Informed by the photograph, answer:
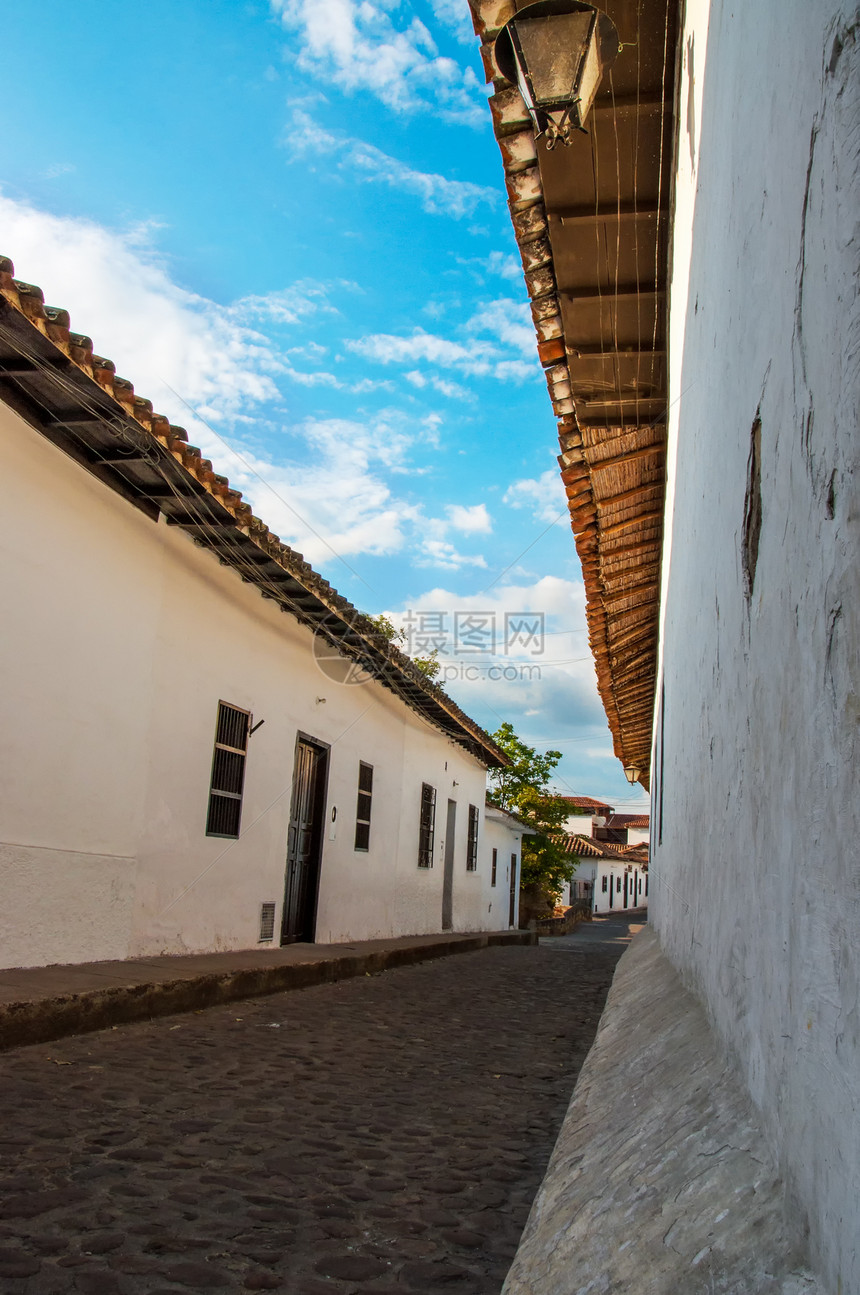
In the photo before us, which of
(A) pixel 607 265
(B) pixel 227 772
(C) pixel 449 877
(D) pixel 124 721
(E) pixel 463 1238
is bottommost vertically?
(E) pixel 463 1238

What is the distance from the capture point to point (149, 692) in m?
6.91

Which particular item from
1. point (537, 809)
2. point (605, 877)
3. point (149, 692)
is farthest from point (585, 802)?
point (149, 692)

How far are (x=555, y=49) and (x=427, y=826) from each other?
43.1 feet

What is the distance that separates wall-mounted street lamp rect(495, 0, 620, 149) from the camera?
2.76 metres

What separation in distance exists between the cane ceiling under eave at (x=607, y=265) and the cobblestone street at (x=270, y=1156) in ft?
10.6

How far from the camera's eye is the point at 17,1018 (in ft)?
14.3

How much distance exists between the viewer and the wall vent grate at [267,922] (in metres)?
8.88

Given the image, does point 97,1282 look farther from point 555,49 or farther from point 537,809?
point 537,809

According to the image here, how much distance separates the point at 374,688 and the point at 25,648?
23.1 feet

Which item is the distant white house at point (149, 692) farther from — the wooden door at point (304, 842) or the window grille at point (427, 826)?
the window grille at point (427, 826)

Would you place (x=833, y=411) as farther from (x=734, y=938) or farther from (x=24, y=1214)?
(x=24, y=1214)

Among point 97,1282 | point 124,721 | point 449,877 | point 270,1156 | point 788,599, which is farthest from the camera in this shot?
point 449,877

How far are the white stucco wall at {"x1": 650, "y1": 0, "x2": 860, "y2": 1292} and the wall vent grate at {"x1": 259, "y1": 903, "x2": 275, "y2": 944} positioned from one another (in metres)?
6.95

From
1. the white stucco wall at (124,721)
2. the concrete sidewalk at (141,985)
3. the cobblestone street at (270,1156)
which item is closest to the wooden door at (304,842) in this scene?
the white stucco wall at (124,721)
